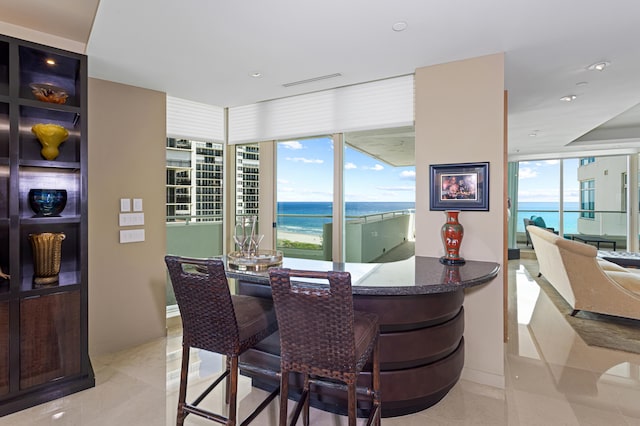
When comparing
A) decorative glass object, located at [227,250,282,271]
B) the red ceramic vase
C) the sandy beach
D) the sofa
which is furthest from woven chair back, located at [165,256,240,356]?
the sofa

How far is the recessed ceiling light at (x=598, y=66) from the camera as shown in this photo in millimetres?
2947

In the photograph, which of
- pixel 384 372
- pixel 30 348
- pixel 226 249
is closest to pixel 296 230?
pixel 226 249

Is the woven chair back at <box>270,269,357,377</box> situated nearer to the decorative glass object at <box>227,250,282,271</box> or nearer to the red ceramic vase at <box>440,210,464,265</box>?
the decorative glass object at <box>227,250,282,271</box>

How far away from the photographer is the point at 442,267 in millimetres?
2506

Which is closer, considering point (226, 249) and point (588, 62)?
point (588, 62)

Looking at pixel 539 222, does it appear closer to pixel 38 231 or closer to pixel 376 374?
pixel 376 374

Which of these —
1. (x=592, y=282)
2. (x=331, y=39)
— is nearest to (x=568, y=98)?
(x=592, y=282)

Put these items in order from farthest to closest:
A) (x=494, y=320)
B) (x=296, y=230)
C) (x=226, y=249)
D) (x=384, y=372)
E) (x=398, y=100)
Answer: (x=226, y=249) < (x=296, y=230) < (x=398, y=100) < (x=494, y=320) < (x=384, y=372)

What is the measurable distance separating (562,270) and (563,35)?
123 inches

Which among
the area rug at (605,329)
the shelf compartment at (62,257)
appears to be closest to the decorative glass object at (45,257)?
the shelf compartment at (62,257)

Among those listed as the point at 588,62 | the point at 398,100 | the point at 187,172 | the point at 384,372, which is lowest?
the point at 384,372

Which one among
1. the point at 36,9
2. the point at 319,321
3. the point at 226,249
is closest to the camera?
the point at 319,321

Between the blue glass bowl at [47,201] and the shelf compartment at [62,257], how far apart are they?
192mm

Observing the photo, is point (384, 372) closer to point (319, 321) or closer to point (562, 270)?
point (319, 321)
